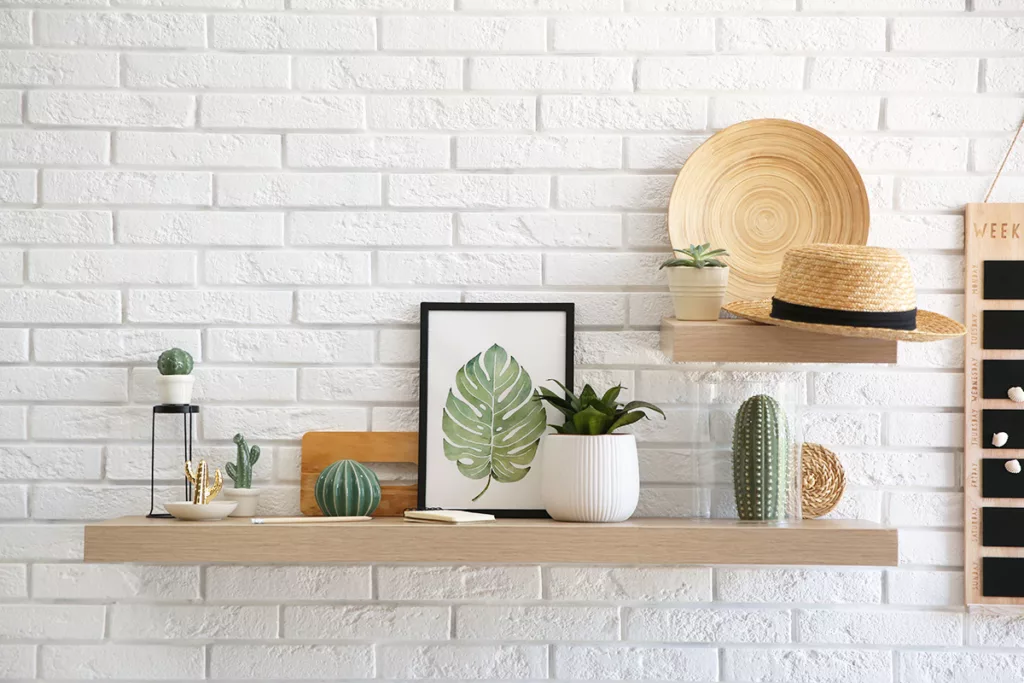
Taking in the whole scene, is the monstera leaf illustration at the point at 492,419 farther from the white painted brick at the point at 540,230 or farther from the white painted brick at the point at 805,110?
the white painted brick at the point at 805,110

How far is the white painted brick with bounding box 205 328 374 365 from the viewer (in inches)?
62.8

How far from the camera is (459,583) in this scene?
158cm

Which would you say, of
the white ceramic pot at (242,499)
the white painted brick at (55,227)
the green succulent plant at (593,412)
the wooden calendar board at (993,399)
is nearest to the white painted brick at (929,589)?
the wooden calendar board at (993,399)

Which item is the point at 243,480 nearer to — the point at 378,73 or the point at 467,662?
the point at 467,662

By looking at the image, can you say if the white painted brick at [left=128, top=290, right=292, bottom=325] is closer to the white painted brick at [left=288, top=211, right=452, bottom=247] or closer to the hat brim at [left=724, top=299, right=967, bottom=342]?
the white painted brick at [left=288, top=211, right=452, bottom=247]

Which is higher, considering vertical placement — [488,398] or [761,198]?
[761,198]

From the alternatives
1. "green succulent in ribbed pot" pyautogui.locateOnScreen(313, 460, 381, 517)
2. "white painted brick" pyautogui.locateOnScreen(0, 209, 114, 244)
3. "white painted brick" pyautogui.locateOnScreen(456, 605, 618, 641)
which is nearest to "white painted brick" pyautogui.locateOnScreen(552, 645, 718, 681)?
"white painted brick" pyautogui.locateOnScreen(456, 605, 618, 641)

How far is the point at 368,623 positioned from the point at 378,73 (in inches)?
37.7

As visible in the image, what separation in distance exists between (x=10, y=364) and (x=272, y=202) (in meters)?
0.53

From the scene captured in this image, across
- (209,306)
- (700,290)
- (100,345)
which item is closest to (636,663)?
(700,290)

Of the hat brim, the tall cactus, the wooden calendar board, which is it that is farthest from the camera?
the wooden calendar board

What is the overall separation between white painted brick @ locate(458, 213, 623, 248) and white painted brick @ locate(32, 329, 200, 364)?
54 cm

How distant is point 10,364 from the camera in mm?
1591

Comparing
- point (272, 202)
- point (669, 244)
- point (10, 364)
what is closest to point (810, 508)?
point (669, 244)
